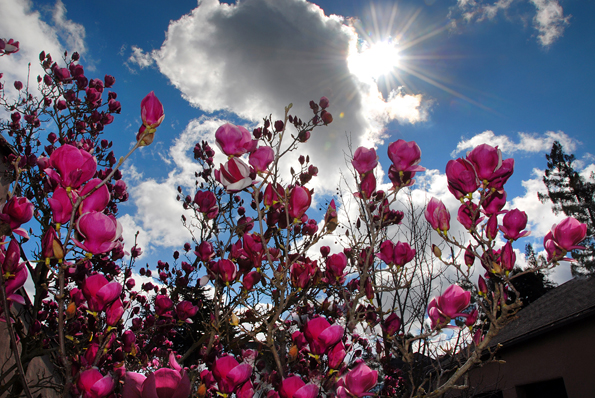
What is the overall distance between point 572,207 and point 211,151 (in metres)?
16.4

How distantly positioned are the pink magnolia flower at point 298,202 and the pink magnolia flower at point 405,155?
386 mm

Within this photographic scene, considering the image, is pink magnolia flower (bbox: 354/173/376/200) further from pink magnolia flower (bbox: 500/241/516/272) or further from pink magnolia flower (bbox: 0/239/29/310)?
pink magnolia flower (bbox: 0/239/29/310)

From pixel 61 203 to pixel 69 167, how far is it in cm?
10

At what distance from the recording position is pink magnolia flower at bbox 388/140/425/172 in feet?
4.13

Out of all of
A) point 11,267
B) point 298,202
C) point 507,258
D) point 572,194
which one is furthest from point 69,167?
point 572,194

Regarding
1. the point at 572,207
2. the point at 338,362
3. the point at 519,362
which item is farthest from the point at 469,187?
the point at 572,207

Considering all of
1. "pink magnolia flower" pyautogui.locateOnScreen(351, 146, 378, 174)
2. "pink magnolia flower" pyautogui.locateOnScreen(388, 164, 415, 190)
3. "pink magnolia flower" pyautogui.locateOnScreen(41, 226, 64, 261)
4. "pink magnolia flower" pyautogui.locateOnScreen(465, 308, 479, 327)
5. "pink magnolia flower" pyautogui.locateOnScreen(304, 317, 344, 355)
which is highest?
"pink magnolia flower" pyautogui.locateOnScreen(351, 146, 378, 174)

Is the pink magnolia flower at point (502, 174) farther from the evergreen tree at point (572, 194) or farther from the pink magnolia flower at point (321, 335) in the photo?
the evergreen tree at point (572, 194)

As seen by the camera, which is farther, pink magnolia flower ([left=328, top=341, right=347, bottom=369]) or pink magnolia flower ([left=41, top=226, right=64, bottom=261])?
pink magnolia flower ([left=328, top=341, right=347, bottom=369])

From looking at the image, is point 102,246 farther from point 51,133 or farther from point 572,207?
point 572,207

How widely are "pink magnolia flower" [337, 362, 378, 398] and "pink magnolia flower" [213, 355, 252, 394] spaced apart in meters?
0.33

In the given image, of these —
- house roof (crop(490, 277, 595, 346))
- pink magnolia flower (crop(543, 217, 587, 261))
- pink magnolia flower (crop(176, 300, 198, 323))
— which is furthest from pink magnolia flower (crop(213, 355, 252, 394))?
house roof (crop(490, 277, 595, 346))

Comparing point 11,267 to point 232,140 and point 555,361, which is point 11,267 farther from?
point 555,361

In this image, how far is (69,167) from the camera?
88 centimetres
